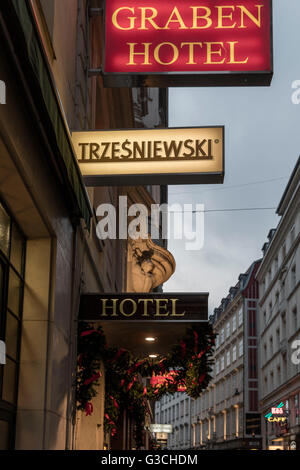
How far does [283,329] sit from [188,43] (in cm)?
4546

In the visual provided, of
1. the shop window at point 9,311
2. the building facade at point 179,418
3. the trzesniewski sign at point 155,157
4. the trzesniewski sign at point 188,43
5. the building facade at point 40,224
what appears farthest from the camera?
the building facade at point 179,418

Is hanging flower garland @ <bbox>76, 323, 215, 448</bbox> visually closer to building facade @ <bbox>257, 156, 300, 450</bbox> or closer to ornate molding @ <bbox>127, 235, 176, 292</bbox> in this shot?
ornate molding @ <bbox>127, 235, 176, 292</bbox>

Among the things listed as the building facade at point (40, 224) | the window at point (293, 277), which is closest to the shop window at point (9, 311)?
the building facade at point (40, 224)

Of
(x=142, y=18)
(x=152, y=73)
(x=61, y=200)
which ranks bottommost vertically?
(x=61, y=200)

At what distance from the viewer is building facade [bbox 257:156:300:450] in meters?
46.8

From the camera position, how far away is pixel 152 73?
880cm

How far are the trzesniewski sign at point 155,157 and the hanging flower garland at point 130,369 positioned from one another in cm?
207

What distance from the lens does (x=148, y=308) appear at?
9062 millimetres

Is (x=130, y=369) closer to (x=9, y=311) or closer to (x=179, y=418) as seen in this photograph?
(x=9, y=311)

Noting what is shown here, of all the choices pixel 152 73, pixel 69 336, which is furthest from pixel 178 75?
pixel 69 336

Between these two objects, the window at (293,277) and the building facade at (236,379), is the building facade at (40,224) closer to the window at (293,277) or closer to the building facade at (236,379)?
the window at (293,277)

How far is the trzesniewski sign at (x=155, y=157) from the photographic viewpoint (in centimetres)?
838
